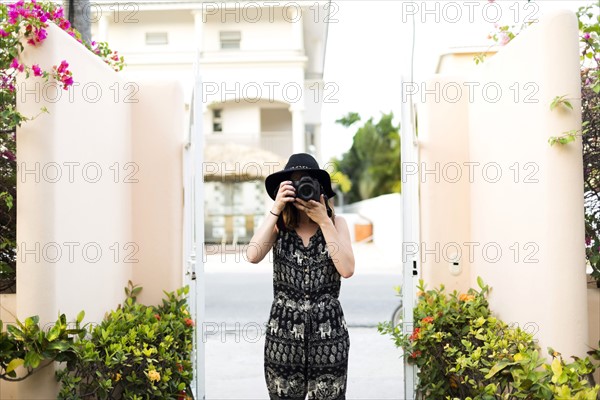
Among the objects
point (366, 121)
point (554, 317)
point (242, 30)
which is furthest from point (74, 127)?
point (366, 121)

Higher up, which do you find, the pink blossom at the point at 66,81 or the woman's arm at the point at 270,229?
the pink blossom at the point at 66,81

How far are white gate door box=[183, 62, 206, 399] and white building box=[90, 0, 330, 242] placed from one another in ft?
35.7

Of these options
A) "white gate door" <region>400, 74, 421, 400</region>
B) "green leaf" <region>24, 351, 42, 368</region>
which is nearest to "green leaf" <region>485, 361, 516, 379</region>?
"white gate door" <region>400, 74, 421, 400</region>

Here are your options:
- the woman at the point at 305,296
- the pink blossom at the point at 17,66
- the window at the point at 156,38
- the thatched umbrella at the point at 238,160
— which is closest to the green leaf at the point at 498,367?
the woman at the point at 305,296

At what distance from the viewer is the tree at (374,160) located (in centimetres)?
2922

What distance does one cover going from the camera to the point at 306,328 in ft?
8.51

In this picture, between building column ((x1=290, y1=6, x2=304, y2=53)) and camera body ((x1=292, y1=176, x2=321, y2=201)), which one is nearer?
camera body ((x1=292, y1=176, x2=321, y2=201))

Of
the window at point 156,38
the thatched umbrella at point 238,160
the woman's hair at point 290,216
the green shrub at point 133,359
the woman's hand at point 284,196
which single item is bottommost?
the green shrub at point 133,359

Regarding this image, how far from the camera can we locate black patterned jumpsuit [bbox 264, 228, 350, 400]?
2.58 m

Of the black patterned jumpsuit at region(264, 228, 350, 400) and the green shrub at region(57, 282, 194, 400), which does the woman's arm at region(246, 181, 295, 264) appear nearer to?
the black patterned jumpsuit at region(264, 228, 350, 400)

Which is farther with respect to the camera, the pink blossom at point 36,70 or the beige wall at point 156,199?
the beige wall at point 156,199

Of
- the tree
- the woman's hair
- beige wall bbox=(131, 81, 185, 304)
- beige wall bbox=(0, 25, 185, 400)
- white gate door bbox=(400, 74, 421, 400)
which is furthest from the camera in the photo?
the tree

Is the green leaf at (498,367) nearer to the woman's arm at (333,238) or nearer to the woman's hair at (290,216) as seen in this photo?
the woman's arm at (333,238)

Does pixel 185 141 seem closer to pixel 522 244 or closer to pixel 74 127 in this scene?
pixel 74 127
